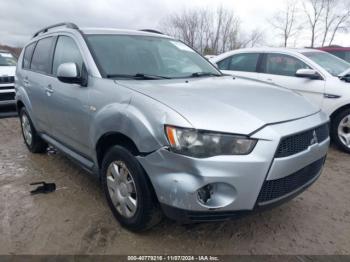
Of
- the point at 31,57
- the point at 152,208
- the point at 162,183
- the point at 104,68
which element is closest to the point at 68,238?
the point at 152,208

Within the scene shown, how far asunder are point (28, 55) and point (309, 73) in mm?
4227

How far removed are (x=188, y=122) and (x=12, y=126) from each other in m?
5.74

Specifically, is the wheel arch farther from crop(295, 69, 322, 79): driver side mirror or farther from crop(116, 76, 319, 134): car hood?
crop(295, 69, 322, 79): driver side mirror

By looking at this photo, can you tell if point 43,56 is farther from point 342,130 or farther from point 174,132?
point 342,130

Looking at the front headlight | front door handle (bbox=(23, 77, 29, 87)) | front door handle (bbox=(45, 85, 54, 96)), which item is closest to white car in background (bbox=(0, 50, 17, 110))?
front door handle (bbox=(23, 77, 29, 87))

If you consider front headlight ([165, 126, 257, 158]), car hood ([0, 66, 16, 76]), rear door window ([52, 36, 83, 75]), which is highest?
rear door window ([52, 36, 83, 75])

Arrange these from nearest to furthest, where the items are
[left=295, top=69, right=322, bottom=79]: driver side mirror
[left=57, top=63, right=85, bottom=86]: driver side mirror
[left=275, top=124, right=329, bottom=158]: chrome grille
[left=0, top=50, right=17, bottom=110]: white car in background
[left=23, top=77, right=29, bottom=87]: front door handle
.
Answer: [left=275, top=124, right=329, bottom=158]: chrome grille, [left=57, top=63, right=85, bottom=86]: driver side mirror, [left=23, top=77, right=29, bottom=87]: front door handle, [left=295, top=69, right=322, bottom=79]: driver side mirror, [left=0, top=50, right=17, bottom=110]: white car in background

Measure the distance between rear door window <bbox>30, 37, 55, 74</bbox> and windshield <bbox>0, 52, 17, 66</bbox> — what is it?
14.5 ft

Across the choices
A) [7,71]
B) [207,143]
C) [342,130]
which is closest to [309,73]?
[342,130]

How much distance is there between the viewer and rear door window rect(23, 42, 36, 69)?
4488mm

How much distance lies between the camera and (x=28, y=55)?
4.59m

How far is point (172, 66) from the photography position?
322 cm

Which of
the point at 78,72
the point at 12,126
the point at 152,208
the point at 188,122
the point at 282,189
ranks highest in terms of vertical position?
the point at 78,72

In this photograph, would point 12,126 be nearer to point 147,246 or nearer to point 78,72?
point 78,72
